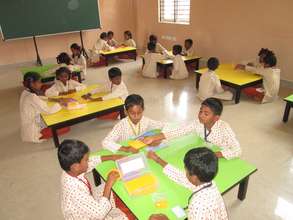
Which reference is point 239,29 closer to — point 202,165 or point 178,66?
point 178,66

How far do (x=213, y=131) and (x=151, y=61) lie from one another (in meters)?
4.30

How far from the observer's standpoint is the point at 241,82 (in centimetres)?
462

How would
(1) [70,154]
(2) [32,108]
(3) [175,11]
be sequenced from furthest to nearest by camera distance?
(3) [175,11], (2) [32,108], (1) [70,154]

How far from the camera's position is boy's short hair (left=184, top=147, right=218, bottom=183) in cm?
140

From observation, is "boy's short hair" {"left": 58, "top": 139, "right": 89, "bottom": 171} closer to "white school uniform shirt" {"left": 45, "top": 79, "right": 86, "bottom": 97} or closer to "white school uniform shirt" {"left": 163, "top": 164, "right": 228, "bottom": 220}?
"white school uniform shirt" {"left": 163, "top": 164, "right": 228, "bottom": 220}

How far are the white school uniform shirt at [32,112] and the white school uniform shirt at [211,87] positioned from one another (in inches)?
109

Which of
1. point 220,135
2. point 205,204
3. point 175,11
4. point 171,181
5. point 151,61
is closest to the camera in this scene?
point 205,204

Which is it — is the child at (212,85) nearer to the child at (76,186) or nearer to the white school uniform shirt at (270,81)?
the white school uniform shirt at (270,81)

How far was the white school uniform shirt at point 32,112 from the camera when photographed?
11.6ft

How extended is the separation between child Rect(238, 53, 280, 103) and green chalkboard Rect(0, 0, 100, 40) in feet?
18.7

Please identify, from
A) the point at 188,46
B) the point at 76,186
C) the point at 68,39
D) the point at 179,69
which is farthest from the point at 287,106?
the point at 68,39

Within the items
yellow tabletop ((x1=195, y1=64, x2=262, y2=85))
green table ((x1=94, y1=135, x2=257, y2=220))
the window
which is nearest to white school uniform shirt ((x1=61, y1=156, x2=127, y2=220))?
green table ((x1=94, y1=135, x2=257, y2=220))

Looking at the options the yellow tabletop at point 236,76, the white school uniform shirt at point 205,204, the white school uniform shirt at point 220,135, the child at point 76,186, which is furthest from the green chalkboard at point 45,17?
the white school uniform shirt at point 205,204

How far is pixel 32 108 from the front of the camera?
11.9 feet
